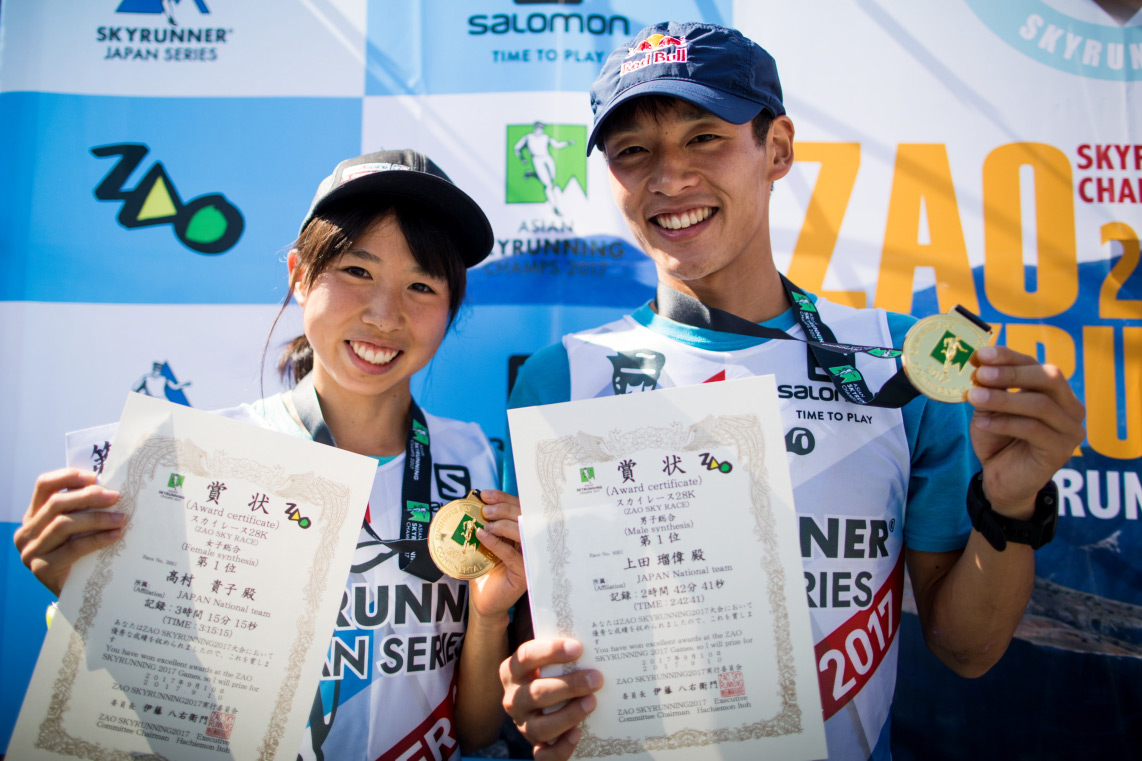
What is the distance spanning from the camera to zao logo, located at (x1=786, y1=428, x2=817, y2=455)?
1.65 metres

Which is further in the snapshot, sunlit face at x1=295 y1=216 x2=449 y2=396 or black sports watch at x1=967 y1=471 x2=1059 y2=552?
sunlit face at x1=295 y1=216 x2=449 y2=396

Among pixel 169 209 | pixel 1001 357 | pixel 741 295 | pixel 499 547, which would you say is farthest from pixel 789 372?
pixel 169 209

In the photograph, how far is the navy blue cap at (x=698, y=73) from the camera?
1.62m

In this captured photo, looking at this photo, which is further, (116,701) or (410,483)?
(410,483)

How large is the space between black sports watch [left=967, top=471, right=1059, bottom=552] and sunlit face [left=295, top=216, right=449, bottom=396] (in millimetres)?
1383

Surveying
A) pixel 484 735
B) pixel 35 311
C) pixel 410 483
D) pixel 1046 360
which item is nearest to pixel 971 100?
pixel 1046 360

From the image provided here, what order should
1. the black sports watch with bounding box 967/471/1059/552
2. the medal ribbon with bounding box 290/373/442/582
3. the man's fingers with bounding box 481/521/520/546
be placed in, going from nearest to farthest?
the black sports watch with bounding box 967/471/1059/552 < the man's fingers with bounding box 481/521/520/546 < the medal ribbon with bounding box 290/373/442/582

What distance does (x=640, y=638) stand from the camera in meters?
1.38

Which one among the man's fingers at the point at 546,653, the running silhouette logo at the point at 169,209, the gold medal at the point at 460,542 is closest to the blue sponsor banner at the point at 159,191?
the running silhouette logo at the point at 169,209

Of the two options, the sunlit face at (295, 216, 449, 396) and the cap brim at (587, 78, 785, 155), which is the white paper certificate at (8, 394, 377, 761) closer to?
the sunlit face at (295, 216, 449, 396)

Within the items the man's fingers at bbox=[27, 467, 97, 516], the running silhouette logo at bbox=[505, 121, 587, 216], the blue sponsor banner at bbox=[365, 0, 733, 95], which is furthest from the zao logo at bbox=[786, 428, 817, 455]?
the blue sponsor banner at bbox=[365, 0, 733, 95]

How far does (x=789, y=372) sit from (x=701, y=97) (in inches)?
27.4

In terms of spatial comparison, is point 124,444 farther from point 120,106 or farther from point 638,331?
point 120,106

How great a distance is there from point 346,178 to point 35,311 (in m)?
1.73
